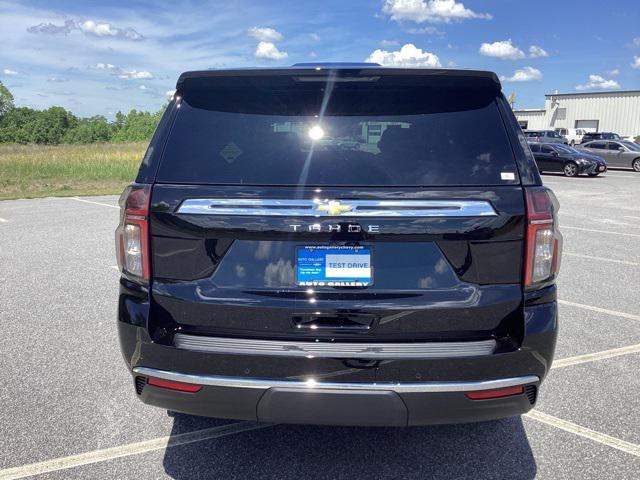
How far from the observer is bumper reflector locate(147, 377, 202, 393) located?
7.80ft

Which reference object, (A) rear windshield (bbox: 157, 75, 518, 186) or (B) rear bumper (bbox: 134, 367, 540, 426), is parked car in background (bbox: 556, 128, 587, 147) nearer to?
(A) rear windshield (bbox: 157, 75, 518, 186)

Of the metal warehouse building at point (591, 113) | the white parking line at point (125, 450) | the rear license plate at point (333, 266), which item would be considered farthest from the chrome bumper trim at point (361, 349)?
the metal warehouse building at point (591, 113)

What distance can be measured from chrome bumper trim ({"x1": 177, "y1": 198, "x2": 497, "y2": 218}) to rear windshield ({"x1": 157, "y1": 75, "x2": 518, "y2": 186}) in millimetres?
100

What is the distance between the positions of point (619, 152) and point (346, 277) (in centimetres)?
3086

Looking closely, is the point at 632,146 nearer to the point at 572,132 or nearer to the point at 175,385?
the point at 572,132

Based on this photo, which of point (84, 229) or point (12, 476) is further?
point (84, 229)

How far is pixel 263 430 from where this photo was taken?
10.4ft

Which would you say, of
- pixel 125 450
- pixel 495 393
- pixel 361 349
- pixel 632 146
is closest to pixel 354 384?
pixel 361 349

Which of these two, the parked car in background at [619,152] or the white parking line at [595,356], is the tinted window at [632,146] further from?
the white parking line at [595,356]

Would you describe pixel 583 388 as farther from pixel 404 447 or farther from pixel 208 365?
pixel 208 365

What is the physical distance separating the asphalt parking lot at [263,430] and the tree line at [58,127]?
114 m

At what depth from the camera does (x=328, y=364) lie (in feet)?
7.57

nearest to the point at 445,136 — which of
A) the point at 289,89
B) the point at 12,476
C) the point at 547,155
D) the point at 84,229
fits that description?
the point at 289,89

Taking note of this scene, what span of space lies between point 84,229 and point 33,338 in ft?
20.1
